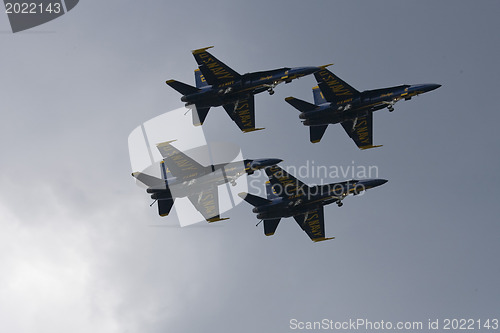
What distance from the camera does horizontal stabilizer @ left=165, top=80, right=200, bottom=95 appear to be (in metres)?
129

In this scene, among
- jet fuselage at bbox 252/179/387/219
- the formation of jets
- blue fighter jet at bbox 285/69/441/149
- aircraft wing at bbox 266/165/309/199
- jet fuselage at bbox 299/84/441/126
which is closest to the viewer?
the formation of jets

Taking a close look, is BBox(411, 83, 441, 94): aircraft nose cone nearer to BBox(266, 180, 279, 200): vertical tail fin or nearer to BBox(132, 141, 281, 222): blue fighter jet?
BBox(132, 141, 281, 222): blue fighter jet

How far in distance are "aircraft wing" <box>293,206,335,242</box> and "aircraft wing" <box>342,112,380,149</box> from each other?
1216cm

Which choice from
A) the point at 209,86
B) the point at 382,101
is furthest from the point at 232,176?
the point at 382,101

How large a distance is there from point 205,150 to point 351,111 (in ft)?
74.4

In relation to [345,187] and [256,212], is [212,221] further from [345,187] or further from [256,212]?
[345,187]

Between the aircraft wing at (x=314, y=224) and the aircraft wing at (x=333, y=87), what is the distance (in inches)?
669

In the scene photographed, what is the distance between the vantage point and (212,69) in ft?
426

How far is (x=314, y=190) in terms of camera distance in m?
132

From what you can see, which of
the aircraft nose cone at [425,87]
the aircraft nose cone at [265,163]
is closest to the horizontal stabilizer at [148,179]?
the aircraft nose cone at [265,163]

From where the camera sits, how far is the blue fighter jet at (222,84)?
425 ft

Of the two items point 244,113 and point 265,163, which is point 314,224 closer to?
point 265,163

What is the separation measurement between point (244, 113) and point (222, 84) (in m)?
7.83

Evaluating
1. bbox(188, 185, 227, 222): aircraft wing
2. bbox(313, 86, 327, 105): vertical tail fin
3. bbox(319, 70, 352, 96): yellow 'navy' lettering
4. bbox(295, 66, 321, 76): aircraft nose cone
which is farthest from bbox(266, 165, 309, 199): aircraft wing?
bbox(319, 70, 352, 96): yellow 'navy' lettering
